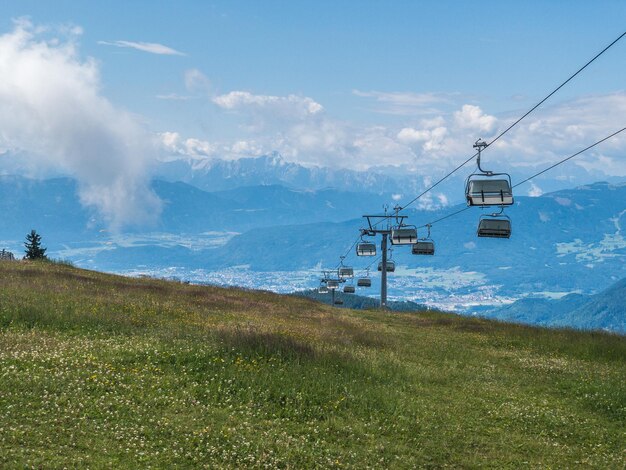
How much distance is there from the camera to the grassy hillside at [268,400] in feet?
38.2

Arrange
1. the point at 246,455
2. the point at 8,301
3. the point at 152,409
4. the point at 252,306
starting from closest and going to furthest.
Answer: the point at 246,455 < the point at 152,409 < the point at 8,301 < the point at 252,306

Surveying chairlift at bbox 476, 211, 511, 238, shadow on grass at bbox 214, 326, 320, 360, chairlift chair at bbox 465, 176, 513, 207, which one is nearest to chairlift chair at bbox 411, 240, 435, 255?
chairlift at bbox 476, 211, 511, 238

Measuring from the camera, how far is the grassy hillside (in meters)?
11.7

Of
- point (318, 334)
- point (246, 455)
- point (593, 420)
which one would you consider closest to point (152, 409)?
point (246, 455)

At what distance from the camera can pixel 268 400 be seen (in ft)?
48.0

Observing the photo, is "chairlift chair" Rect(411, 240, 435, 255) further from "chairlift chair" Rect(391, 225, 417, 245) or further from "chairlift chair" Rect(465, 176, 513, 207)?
"chairlift chair" Rect(465, 176, 513, 207)

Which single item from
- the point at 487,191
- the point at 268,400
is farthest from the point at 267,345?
the point at 487,191

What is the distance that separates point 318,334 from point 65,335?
1057 cm

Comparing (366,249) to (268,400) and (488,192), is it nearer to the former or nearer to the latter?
(488,192)

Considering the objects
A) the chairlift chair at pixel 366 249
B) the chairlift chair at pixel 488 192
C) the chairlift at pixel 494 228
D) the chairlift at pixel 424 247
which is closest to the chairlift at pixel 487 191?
the chairlift chair at pixel 488 192

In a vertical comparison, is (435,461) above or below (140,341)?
below

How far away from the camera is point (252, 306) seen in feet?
120

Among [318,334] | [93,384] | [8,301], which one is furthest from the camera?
[318,334]

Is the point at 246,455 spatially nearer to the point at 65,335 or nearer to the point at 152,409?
the point at 152,409
